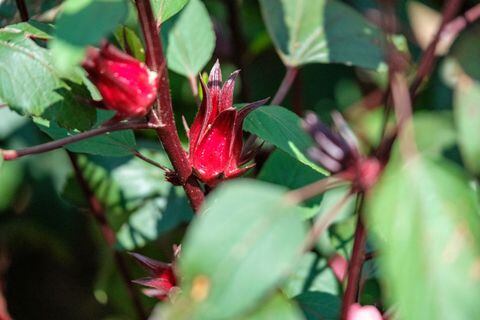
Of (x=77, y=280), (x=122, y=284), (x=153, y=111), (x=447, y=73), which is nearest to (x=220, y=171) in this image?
(x=153, y=111)

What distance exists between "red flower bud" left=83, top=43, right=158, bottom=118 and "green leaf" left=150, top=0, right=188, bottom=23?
112 mm

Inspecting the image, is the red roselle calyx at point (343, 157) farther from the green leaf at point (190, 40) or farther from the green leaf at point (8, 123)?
the green leaf at point (8, 123)

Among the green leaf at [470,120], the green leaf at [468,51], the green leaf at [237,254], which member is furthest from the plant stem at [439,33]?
the green leaf at [468,51]

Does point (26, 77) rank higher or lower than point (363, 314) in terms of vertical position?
higher

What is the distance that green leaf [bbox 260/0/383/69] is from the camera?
0.91m

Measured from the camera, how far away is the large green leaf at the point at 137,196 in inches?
38.1

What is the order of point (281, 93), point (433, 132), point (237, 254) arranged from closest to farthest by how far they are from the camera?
point (237, 254) < point (281, 93) < point (433, 132)

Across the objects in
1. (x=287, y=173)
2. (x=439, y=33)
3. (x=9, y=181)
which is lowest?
(x=9, y=181)

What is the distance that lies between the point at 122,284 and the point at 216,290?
2.38 ft

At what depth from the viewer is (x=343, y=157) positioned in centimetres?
53

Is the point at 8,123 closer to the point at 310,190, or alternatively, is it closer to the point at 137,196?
the point at 137,196

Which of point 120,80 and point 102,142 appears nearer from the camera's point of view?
point 120,80

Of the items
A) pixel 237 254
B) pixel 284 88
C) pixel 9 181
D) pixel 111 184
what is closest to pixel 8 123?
pixel 9 181

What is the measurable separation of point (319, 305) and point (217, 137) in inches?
7.2
